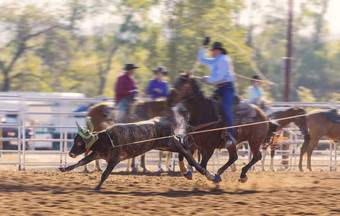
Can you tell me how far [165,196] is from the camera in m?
7.73

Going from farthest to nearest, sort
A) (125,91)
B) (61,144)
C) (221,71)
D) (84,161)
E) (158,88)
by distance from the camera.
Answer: (61,144) < (158,88) < (125,91) < (221,71) < (84,161)

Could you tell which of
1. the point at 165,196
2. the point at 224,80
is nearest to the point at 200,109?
the point at 224,80

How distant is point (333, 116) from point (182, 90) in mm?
6546

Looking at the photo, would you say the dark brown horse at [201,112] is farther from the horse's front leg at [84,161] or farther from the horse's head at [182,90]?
the horse's front leg at [84,161]

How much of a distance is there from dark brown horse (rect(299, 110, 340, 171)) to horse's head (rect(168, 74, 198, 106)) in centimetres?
608

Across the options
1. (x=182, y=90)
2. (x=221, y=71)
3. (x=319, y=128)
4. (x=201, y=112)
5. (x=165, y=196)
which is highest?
(x=221, y=71)

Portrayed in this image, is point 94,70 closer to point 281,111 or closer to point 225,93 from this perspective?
point 281,111

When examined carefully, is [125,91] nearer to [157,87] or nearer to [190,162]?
[157,87]

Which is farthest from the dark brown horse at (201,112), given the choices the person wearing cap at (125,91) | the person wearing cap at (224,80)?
the person wearing cap at (125,91)

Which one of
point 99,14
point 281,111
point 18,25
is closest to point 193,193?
point 281,111

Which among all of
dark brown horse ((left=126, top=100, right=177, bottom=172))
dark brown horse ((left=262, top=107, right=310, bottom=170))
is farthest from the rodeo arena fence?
dark brown horse ((left=126, top=100, right=177, bottom=172))

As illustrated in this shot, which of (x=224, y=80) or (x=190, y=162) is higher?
(x=224, y=80)

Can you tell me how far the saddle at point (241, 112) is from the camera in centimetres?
964

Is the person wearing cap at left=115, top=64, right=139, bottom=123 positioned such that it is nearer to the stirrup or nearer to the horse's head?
the horse's head
